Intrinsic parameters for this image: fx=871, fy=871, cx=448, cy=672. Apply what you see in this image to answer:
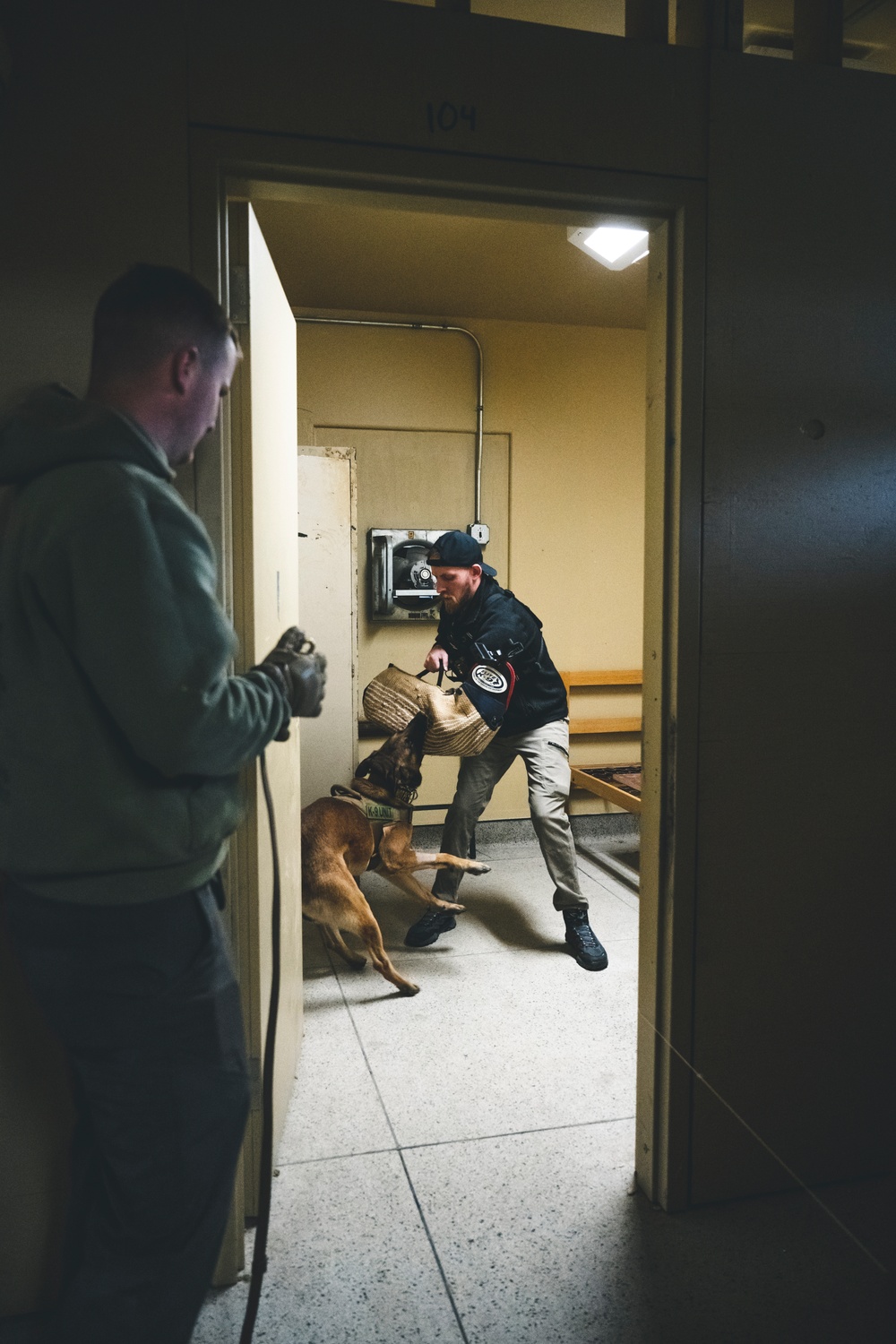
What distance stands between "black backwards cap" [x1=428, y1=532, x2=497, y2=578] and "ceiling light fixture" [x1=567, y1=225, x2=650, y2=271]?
1.43 meters

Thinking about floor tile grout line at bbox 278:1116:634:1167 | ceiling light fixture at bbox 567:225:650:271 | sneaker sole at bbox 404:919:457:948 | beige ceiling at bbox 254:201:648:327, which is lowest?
floor tile grout line at bbox 278:1116:634:1167

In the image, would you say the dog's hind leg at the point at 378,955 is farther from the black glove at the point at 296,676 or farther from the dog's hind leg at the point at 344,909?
the black glove at the point at 296,676

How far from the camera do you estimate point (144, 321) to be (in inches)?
53.3

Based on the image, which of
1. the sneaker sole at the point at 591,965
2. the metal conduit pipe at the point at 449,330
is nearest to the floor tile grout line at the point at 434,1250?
the sneaker sole at the point at 591,965

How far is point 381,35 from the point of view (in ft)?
6.11

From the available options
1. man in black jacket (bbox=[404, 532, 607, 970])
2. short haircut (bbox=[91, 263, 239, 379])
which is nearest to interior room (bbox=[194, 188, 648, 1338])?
man in black jacket (bbox=[404, 532, 607, 970])

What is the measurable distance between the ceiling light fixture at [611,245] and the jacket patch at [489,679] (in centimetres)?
203

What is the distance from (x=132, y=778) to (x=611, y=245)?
3617 millimetres

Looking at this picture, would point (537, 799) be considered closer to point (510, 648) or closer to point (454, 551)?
point (510, 648)

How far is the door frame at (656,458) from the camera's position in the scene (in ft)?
6.09

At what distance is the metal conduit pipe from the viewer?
5168 millimetres

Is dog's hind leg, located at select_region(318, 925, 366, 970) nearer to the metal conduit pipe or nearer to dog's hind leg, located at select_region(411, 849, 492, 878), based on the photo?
dog's hind leg, located at select_region(411, 849, 492, 878)

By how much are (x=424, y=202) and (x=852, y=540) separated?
1.35 metres

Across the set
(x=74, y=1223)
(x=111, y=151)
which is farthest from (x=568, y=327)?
(x=74, y=1223)
